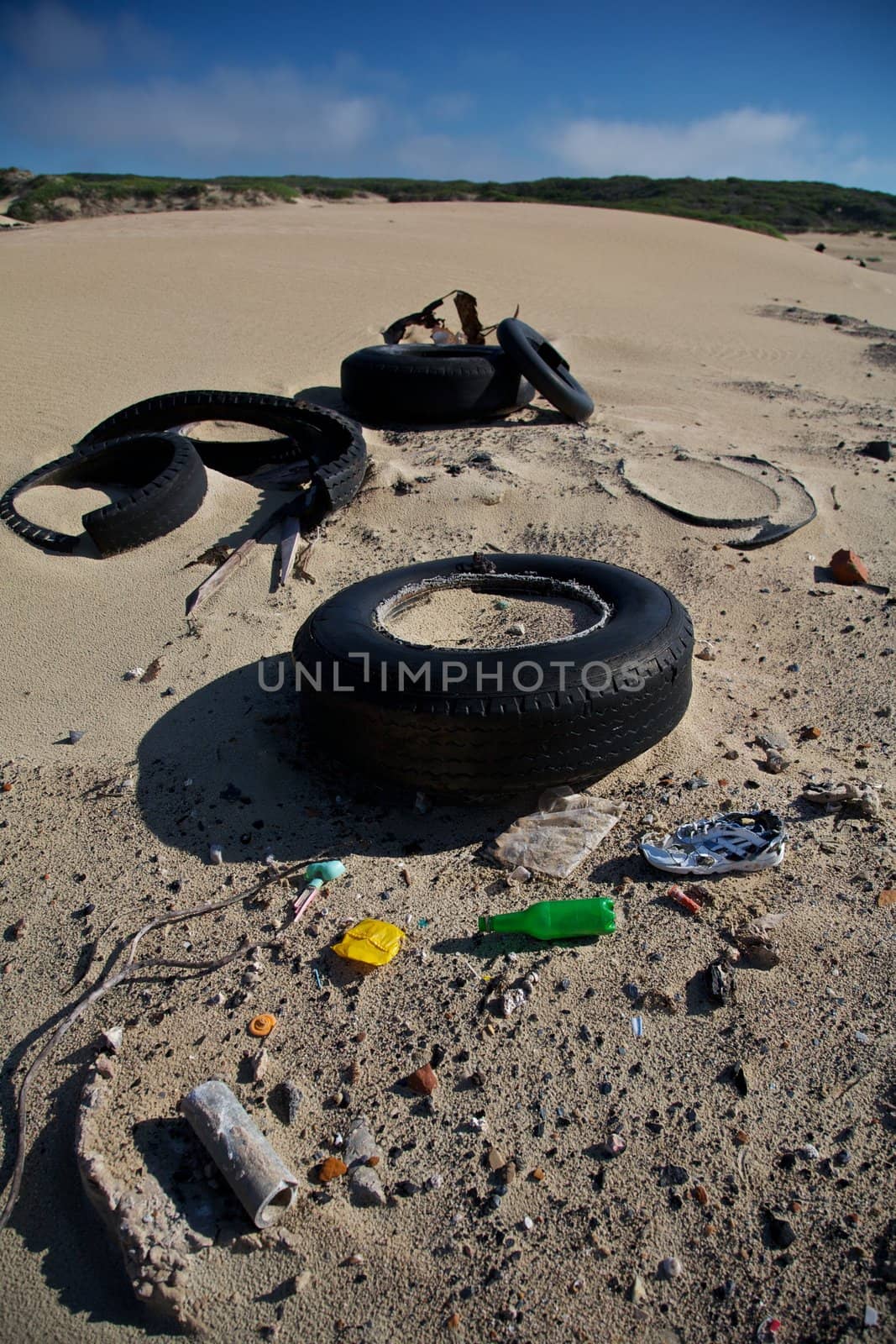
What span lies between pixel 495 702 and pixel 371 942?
0.79 metres

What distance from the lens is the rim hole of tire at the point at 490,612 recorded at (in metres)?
3.47

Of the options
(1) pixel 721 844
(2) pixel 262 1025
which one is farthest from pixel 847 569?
(2) pixel 262 1025

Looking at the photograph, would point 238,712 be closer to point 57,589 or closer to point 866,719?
point 57,589

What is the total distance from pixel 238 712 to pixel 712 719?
6.07 ft

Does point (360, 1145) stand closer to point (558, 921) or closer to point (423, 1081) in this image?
point (423, 1081)

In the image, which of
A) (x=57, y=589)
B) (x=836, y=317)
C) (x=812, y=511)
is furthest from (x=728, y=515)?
(x=836, y=317)

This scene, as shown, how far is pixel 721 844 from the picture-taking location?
2629mm

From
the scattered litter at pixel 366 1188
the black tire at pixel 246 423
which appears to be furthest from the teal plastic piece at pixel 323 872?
the black tire at pixel 246 423

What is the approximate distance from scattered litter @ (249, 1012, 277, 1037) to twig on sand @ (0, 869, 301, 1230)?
0.21m

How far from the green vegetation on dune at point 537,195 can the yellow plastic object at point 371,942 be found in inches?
1028

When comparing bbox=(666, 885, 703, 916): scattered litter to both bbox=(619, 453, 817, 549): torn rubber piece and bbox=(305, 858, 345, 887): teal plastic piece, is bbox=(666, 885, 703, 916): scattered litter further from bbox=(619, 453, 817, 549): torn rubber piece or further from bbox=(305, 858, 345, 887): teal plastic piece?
bbox=(619, 453, 817, 549): torn rubber piece

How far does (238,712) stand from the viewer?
11.4ft

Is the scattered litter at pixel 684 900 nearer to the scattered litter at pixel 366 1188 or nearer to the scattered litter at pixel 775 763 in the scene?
the scattered litter at pixel 775 763

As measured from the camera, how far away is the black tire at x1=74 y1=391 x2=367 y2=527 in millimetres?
5734
